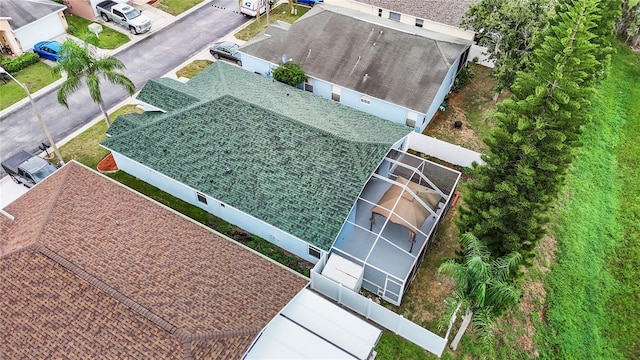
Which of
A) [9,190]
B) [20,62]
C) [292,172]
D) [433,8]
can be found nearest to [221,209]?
[292,172]

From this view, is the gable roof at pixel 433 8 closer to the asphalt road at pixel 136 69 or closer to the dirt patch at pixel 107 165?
the asphalt road at pixel 136 69

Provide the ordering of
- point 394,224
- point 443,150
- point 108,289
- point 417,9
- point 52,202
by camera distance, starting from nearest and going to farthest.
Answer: point 108,289 → point 52,202 → point 394,224 → point 443,150 → point 417,9

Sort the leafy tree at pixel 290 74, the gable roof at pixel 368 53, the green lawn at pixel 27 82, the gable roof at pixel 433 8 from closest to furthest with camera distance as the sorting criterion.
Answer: the gable roof at pixel 368 53
the leafy tree at pixel 290 74
the green lawn at pixel 27 82
the gable roof at pixel 433 8

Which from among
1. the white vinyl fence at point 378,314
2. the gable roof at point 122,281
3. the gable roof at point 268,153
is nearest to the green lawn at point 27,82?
the gable roof at point 268,153

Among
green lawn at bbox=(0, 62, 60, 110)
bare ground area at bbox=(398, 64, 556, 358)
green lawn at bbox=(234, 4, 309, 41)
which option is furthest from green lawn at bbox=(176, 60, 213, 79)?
bare ground area at bbox=(398, 64, 556, 358)

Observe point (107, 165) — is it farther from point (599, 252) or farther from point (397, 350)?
point (599, 252)

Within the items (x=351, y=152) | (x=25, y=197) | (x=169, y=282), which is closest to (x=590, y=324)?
(x=351, y=152)
